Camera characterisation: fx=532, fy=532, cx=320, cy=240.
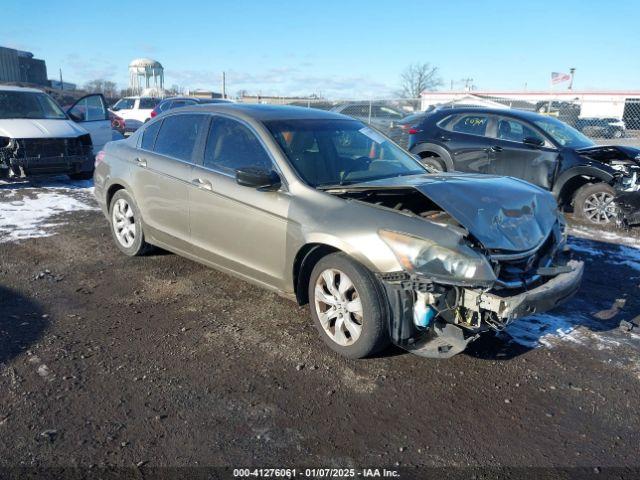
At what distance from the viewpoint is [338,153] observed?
4.65 meters

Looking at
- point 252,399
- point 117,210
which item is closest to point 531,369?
point 252,399

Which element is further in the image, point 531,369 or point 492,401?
point 531,369

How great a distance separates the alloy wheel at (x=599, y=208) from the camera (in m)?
8.10

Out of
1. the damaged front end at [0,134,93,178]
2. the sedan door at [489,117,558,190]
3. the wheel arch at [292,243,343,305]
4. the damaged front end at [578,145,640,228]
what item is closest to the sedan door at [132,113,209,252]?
the wheel arch at [292,243,343,305]

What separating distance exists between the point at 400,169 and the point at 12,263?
165 inches

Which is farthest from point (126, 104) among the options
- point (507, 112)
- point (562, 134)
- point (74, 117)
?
point (562, 134)

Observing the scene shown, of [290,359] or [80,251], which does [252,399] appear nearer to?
[290,359]

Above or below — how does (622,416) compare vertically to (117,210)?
below

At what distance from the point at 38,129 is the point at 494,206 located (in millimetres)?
8544

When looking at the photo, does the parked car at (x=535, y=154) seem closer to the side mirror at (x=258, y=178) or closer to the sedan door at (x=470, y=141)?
the sedan door at (x=470, y=141)

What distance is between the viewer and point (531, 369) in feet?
12.3

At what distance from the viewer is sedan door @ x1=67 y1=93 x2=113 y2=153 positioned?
1131cm

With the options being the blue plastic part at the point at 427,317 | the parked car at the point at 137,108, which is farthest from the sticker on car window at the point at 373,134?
the parked car at the point at 137,108

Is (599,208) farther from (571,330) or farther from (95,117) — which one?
(95,117)
